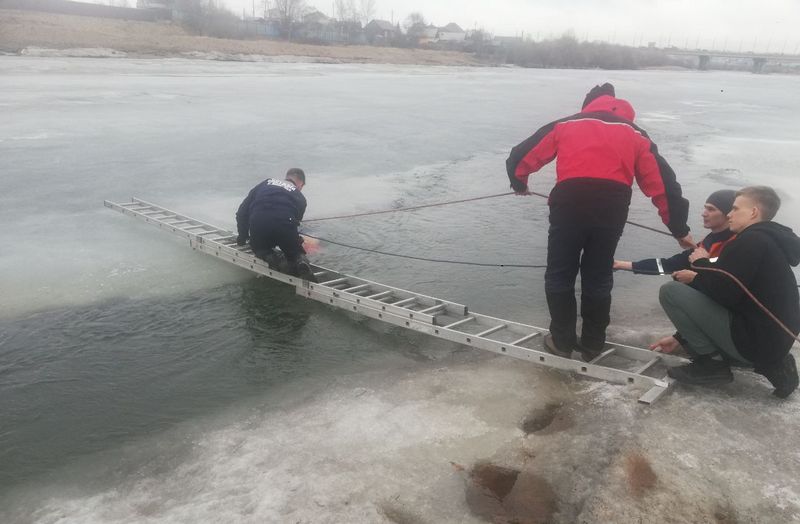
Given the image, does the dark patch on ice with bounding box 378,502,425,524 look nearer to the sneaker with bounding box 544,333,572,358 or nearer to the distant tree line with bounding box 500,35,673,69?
the sneaker with bounding box 544,333,572,358

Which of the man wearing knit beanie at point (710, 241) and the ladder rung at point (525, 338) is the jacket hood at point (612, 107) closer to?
the man wearing knit beanie at point (710, 241)

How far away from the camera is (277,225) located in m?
5.20

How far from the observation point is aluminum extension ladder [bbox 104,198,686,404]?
12.0 ft

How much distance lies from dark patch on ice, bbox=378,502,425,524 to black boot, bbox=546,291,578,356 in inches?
67.0

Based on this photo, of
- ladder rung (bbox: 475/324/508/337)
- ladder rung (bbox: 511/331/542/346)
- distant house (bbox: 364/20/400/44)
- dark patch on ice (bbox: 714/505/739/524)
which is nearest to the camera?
dark patch on ice (bbox: 714/505/739/524)

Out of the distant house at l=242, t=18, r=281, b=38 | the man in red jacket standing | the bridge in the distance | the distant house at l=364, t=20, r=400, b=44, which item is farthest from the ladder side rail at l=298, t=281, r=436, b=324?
the bridge in the distance

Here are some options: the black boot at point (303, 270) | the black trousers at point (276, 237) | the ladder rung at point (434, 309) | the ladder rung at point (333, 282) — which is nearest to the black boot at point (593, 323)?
the ladder rung at point (434, 309)

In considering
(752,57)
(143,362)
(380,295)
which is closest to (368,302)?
(380,295)

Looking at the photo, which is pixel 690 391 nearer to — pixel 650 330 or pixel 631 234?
pixel 650 330

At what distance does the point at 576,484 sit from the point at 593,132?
1935 millimetres

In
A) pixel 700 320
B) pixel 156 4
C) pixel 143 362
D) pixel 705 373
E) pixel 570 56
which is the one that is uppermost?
pixel 156 4

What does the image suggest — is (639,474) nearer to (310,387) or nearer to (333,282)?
(310,387)

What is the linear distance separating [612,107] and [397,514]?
2.58m

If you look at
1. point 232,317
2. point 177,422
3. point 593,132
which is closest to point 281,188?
point 232,317
